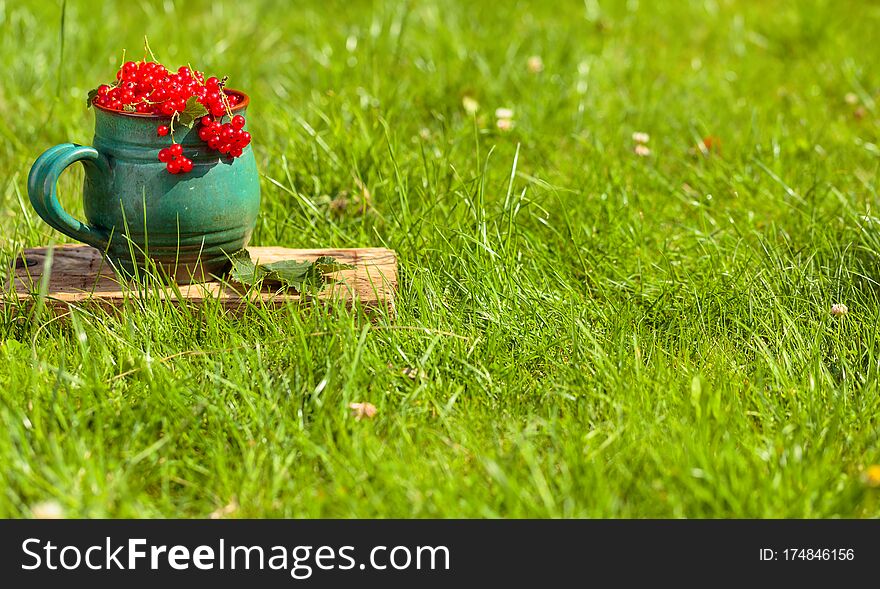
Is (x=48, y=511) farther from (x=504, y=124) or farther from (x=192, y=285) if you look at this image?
(x=504, y=124)

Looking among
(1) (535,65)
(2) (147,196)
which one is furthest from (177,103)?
(1) (535,65)

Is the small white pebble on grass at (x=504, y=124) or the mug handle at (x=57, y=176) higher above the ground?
the mug handle at (x=57, y=176)

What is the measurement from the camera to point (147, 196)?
2285 mm

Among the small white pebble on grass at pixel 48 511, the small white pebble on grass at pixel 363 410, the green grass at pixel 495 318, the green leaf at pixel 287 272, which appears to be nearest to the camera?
the small white pebble on grass at pixel 48 511

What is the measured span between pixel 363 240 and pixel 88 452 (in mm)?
1059

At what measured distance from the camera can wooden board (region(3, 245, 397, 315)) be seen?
7.66 ft

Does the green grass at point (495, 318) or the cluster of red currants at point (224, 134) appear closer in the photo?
the green grass at point (495, 318)

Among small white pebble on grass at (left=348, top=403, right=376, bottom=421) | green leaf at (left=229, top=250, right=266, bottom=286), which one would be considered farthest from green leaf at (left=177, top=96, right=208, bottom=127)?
small white pebble on grass at (left=348, top=403, right=376, bottom=421)

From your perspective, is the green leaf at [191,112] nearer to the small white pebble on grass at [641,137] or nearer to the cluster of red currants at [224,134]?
the cluster of red currants at [224,134]

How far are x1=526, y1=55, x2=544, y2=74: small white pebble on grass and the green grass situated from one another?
31mm

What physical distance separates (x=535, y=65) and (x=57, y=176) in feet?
6.80

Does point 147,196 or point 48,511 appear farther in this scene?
point 147,196

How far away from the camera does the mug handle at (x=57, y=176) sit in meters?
2.25

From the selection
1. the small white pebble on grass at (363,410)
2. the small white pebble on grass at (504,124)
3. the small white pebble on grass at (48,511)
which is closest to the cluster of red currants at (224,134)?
the small white pebble on grass at (363,410)
